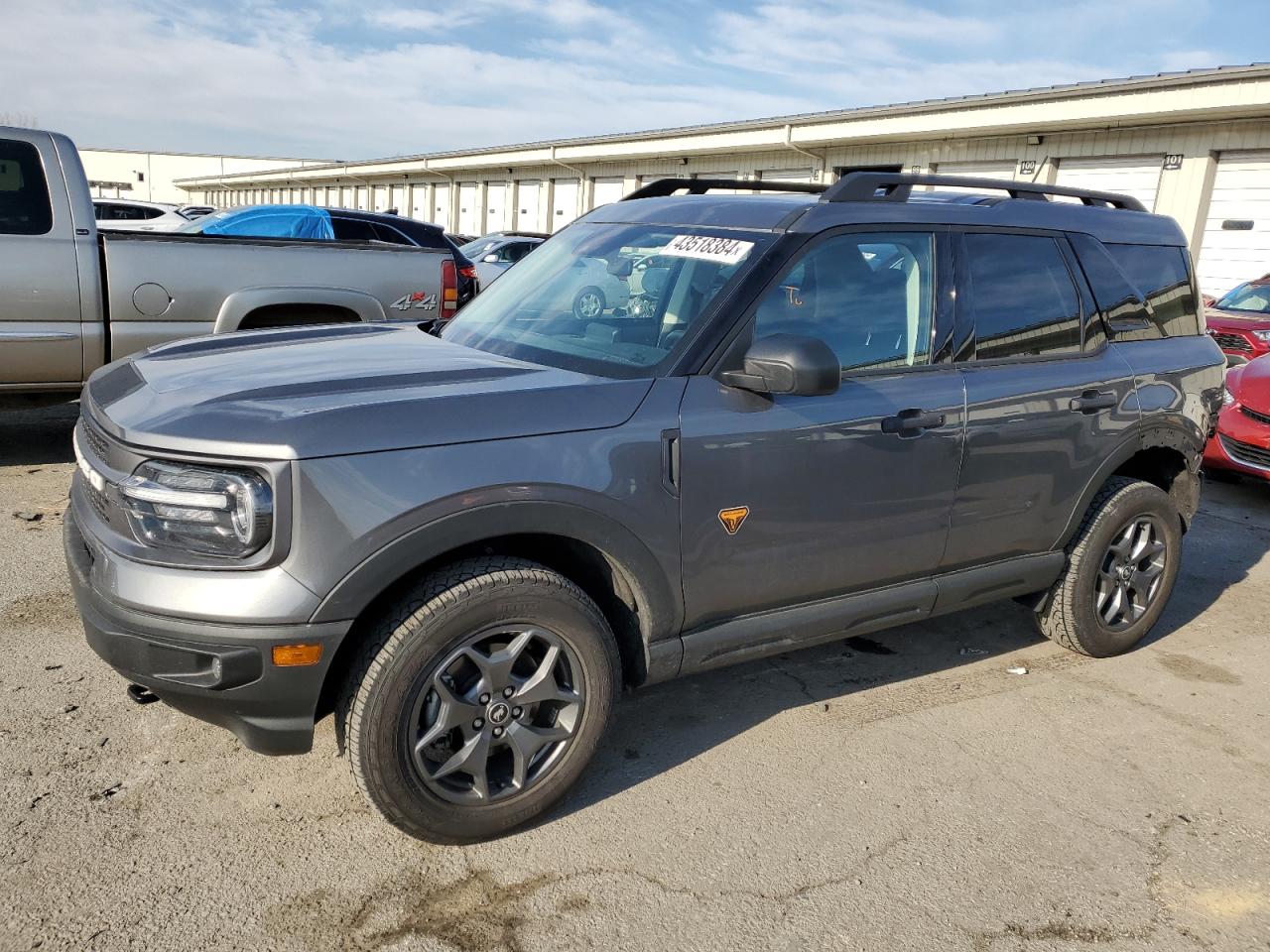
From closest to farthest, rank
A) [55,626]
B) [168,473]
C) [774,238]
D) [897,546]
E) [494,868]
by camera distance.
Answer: [168,473]
[494,868]
[774,238]
[897,546]
[55,626]

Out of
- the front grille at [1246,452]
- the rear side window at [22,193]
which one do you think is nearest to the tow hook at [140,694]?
the rear side window at [22,193]

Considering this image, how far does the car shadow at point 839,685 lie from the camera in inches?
135

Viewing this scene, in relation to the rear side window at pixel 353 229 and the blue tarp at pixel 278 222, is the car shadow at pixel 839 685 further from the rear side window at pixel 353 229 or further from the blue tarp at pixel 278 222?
the rear side window at pixel 353 229

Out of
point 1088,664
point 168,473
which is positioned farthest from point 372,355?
point 1088,664

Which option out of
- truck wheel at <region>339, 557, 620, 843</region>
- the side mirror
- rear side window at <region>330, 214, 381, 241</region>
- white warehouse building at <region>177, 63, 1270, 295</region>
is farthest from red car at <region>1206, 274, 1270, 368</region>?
rear side window at <region>330, 214, 381, 241</region>

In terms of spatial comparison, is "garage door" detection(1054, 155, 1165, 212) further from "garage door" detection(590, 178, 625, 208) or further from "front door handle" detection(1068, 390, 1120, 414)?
"garage door" detection(590, 178, 625, 208)

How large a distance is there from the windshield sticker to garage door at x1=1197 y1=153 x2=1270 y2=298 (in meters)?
13.8

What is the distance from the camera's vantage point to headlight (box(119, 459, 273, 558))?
2.43 meters

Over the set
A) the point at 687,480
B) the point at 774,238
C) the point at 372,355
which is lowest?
the point at 687,480

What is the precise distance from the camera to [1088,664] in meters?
4.41

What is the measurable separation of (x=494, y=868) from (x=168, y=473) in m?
1.39

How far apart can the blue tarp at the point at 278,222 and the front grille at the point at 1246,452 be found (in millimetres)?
8446

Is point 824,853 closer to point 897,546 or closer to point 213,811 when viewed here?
point 897,546

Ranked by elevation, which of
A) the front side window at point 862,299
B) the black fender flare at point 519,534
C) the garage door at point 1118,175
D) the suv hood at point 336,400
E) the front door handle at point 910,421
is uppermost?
the garage door at point 1118,175
